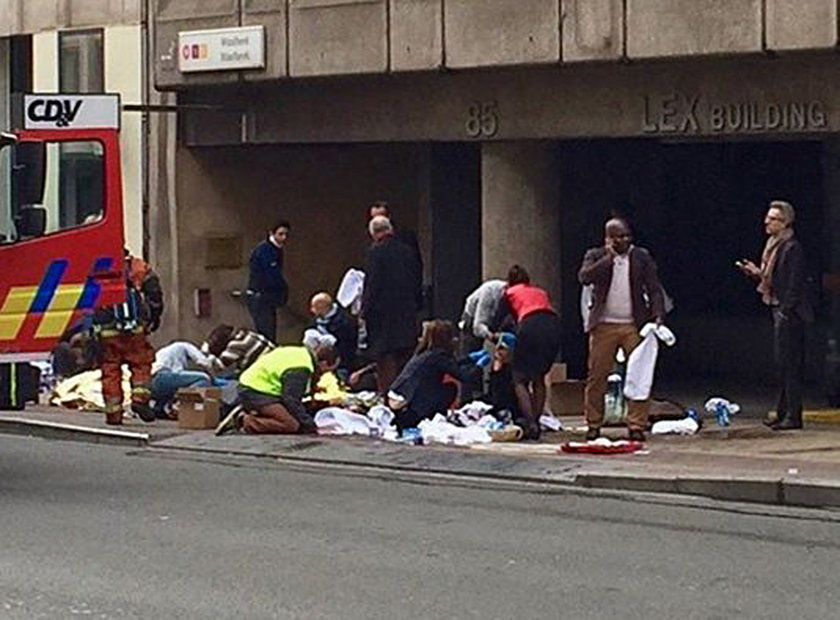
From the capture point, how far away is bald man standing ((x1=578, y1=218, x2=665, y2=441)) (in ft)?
53.8

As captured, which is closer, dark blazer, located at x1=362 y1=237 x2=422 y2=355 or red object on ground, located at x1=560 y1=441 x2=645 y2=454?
red object on ground, located at x1=560 y1=441 x2=645 y2=454

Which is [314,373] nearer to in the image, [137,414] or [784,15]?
[137,414]

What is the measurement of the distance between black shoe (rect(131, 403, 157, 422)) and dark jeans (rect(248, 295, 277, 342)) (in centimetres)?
289

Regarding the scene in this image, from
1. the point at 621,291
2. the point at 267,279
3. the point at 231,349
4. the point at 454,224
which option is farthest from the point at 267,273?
the point at 621,291

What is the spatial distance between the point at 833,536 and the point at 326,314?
940 cm

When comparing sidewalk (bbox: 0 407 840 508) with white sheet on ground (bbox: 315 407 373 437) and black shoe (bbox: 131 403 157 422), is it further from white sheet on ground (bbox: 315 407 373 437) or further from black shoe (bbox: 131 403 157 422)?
white sheet on ground (bbox: 315 407 373 437)

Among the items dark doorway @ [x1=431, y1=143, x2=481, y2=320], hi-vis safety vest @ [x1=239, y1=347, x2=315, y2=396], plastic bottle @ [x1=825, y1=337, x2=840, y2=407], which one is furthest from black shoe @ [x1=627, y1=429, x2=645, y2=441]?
dark doorway @ [x1=431, y1=143, x2=481, y2=320]

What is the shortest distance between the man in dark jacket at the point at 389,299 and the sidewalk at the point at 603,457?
153 centimetres

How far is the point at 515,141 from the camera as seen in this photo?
20016 mm

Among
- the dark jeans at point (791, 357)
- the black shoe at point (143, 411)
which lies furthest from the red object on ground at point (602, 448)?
the black shoe at point (143, 411)

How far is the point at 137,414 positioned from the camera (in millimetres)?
19312

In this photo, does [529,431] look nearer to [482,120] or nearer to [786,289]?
[786,289]

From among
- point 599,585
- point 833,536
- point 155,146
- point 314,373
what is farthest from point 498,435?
point 155,146

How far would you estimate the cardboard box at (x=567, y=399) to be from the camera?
18.9 meters
